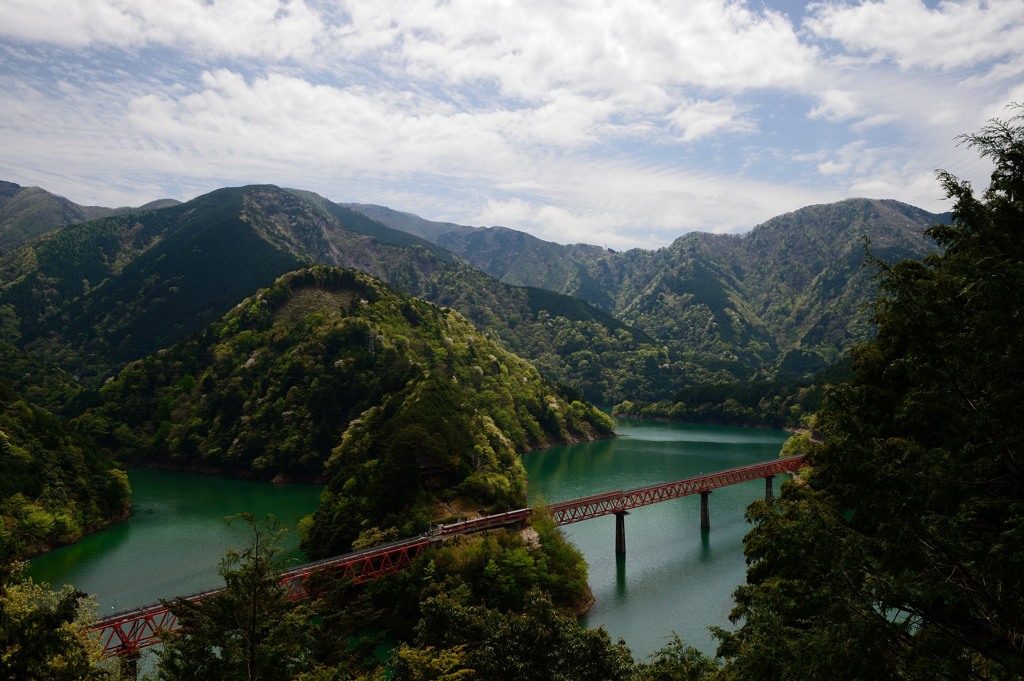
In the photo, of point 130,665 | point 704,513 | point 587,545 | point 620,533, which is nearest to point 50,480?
point 130,665

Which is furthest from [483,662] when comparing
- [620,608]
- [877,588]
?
[620,608]

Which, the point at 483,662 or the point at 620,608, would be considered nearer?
the point at 483,662

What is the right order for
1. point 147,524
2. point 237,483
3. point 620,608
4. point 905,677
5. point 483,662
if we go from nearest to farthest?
point 905,677
point 483,662
point 620,608
point 147,524
point 237,483

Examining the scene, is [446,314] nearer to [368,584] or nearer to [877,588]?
[368,584]

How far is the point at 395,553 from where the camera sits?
146 ft

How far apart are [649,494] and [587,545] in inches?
405

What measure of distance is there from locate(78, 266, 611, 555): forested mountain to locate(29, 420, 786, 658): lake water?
21.6 ft

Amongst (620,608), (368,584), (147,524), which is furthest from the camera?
(147,524)

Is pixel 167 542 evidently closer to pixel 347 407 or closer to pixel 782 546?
pixel 347 407

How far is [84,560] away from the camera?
195ft

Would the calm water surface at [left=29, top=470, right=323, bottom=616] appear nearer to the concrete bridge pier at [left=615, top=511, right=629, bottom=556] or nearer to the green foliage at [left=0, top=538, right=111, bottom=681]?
the green foliage at [left=0, top=538, right=111, bottom=681]

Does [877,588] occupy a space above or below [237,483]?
above

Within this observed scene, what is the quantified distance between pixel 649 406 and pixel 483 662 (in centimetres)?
17373

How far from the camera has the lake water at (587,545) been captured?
45938 mm
